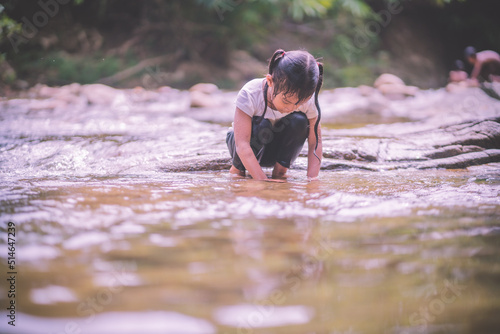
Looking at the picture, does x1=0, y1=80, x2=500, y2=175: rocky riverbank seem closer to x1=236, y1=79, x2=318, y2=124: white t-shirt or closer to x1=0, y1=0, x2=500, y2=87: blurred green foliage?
x1=236, y1=79, x2=318, y2=124: white t-shirt

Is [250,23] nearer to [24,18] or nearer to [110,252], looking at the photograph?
[24,18]

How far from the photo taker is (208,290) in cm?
96

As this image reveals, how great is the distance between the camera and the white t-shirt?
255 centimetres

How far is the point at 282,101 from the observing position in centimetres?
238

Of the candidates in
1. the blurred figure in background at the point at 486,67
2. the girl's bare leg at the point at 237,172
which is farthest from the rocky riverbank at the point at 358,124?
the blurred figure in background at the point at 486,67

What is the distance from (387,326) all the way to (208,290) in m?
0.40

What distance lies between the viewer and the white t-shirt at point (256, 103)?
2.55 m

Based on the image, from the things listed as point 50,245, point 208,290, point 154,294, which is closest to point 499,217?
point 208,290

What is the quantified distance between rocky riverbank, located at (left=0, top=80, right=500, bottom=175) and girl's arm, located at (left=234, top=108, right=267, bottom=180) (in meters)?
0.58

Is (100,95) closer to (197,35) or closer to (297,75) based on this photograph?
(297,75)

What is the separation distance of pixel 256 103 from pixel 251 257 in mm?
1583

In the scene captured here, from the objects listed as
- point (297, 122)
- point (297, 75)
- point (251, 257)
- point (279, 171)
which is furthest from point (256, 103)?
point (251, 257)

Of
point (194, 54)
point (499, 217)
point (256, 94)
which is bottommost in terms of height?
point (499, 217)

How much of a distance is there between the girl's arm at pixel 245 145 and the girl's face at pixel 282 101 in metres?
0.19
